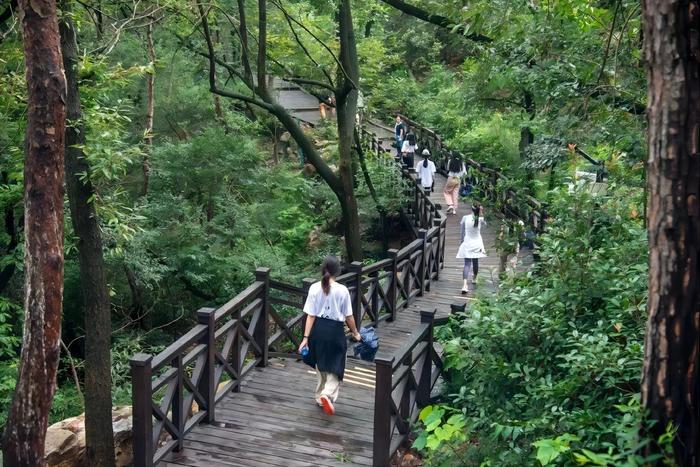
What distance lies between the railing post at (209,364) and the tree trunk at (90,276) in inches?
53.5

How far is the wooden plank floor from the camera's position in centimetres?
704

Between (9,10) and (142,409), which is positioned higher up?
(9,10)

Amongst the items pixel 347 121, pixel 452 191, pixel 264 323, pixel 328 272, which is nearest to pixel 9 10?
pixel 264 323

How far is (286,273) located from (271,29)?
7232mm

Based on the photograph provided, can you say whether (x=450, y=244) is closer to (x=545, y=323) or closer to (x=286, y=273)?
(x=286, y=273)

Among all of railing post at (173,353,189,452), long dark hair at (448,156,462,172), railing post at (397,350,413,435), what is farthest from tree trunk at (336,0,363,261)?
railing post at (173,353,189,452)

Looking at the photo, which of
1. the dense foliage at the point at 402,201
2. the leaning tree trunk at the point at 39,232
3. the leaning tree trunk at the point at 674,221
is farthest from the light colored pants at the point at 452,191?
the leaning tree trunk at the point at 674,221

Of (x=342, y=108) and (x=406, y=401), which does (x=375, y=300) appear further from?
(x=342, y=108)

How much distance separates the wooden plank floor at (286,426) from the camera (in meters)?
7.04

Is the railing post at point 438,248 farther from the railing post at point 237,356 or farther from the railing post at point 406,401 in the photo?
the railing post at point 406,401

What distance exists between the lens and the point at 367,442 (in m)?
7.34

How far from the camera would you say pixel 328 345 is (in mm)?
7699

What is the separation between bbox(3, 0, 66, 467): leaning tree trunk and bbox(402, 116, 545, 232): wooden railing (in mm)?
10090

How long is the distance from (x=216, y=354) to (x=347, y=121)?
8979 mm
